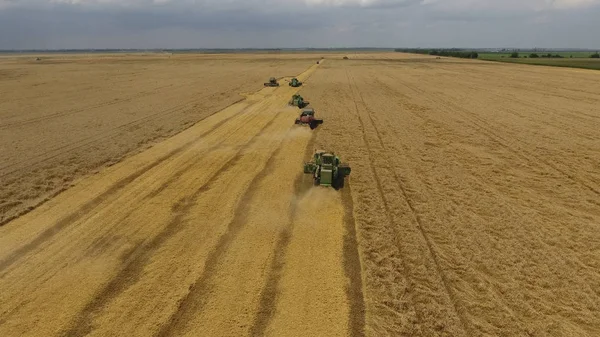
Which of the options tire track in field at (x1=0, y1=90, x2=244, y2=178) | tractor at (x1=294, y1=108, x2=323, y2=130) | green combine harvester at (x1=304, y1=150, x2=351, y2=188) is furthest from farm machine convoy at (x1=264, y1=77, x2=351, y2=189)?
tire track in field at (x1=0, y1=90, x2=244, y2=178)

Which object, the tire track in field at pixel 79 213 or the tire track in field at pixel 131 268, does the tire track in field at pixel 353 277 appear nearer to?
the tire track in field at pixel 131 268

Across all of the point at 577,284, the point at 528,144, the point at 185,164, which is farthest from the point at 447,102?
the point at 577,284

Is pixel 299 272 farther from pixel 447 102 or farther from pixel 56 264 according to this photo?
pixel 447 102

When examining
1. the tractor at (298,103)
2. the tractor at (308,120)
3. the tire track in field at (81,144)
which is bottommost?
the tire track in field at (81,144)

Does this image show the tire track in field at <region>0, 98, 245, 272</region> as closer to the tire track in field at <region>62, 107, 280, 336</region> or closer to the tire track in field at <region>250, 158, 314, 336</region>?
the tire track in field at <region>62, 107, 280, 336</region>

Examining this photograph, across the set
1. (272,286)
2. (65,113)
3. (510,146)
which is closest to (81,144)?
(65,113)

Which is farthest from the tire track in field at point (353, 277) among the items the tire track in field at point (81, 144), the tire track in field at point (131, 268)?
the tire track in field at point (81, 144)

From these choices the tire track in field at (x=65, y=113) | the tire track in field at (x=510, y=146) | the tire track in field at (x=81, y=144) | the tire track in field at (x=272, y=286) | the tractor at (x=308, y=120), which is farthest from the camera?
the tire track in field at (x=65, y=113)
